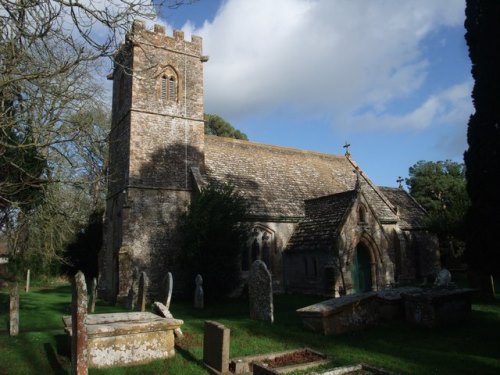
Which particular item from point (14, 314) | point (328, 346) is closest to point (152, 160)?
point (14, 314)

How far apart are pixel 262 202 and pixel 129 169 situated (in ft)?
22.5

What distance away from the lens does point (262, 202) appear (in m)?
20.9

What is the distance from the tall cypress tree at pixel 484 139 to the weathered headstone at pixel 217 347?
30.5 feet

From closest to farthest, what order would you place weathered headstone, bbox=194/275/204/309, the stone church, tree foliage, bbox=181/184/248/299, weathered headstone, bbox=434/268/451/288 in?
weathered headstone, bbox=434/268/451/288 < weathered headstone, bbox=194/275/204/309 < tree foliage, bbox=181/184/248/299 < the stone church

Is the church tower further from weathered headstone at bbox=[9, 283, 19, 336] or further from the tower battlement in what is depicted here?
weathered headstone at bbox=[9, 283, 19, 336]

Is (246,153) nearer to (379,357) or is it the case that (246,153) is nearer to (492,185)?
(492,185)

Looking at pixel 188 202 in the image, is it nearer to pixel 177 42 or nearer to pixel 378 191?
pixel 177 42

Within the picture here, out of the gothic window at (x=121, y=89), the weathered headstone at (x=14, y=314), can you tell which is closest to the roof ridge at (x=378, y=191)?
the gothic window at (x=121, y=89)

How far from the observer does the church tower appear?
1828 cm

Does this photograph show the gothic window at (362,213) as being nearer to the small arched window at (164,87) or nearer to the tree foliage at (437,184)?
the small arched window at (164,87)

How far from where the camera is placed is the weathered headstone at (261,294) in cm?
1176

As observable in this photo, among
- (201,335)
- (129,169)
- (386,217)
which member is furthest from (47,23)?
(386,217)

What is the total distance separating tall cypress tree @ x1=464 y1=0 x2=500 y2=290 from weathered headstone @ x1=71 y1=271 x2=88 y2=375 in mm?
11567

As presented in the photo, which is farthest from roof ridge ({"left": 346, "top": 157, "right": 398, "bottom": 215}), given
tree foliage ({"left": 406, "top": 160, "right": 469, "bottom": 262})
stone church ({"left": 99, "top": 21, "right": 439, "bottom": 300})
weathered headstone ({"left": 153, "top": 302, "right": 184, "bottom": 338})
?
weathered headstone ({"left": 153, "top": 302, "right": 184, "bottom": 338})
